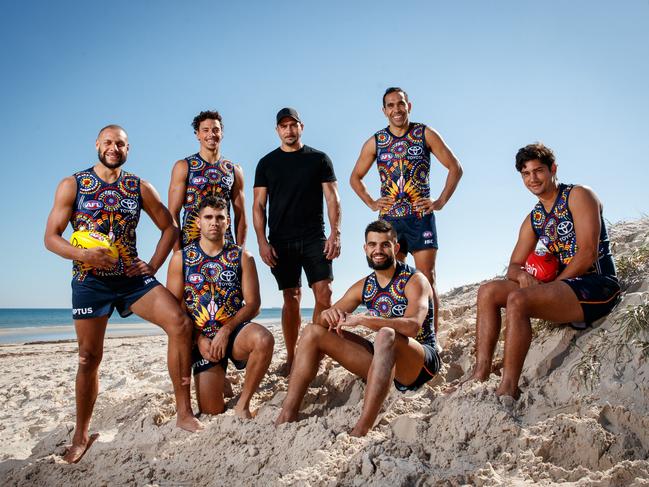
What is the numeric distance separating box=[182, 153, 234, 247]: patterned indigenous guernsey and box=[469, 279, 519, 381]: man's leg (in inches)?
96.0

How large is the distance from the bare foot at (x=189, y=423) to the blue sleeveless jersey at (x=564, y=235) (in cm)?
302

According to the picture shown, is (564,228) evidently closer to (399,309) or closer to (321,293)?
(399,309)

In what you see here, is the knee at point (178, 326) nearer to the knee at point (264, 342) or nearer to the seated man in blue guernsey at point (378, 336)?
the knee at point (264, 342)

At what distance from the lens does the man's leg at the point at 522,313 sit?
375 cm

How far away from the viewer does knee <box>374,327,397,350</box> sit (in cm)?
368

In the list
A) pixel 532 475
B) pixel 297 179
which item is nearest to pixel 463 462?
pixel 532 475

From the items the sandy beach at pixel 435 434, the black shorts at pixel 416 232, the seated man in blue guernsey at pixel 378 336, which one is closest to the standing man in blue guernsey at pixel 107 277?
the sandy beach at pixel 435 434

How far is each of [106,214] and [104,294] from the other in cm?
64

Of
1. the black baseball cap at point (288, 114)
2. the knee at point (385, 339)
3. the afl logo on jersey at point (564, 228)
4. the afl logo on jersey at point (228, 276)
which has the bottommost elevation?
the knee at point (385, 339)

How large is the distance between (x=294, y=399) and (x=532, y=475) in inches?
66.2

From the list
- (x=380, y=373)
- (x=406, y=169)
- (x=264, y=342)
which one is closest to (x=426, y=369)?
(x=380, y=373)

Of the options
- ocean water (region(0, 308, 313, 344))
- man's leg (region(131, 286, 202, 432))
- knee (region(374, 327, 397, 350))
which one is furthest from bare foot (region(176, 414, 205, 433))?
ocean water (region(0, 308, 313, 344))

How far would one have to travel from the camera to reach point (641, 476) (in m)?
2.80

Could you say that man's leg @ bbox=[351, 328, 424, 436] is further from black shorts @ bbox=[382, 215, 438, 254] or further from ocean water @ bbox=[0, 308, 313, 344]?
ocean water @ bbox=[0, 308, 313, 344]
